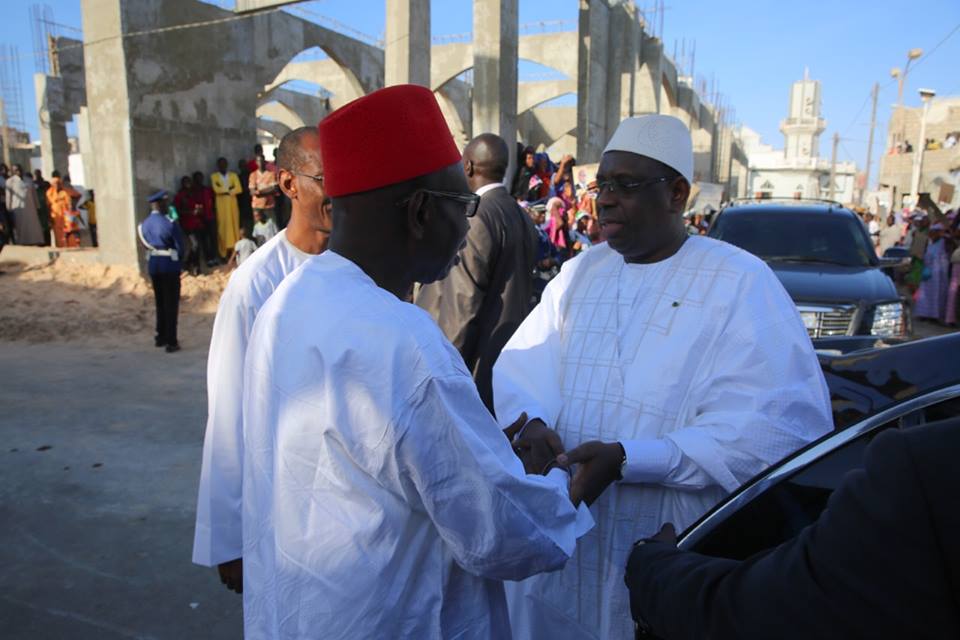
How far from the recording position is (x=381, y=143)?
4.50ft

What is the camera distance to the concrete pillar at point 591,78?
20.0 metres

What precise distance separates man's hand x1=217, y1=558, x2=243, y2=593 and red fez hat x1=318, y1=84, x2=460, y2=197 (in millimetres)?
1392

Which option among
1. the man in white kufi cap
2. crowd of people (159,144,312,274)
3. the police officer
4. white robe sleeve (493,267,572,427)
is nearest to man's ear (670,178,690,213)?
the man in white kufi cap

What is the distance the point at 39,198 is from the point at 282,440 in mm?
18637

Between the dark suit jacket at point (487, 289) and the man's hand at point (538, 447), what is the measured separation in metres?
2.06

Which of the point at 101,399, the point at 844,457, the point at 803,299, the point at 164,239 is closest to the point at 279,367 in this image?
the point at 844,457

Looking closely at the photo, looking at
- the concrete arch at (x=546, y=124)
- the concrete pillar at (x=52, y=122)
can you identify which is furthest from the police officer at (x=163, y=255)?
the concrete arch at (x=546, y=124)

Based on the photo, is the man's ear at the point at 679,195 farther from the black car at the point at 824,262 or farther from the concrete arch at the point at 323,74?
the concrete arch at the point at 323,74

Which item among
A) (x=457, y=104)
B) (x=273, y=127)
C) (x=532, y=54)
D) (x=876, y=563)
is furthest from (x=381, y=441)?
(x=457, y=104)

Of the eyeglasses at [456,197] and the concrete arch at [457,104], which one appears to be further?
the concrete arch at [457,104]

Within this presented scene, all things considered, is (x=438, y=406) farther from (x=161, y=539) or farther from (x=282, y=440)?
(x=161, y=539)

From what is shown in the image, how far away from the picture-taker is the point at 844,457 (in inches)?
69.4

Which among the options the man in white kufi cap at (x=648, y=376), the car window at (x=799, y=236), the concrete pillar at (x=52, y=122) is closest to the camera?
the man in white kufi cap at (x=648, y=376)

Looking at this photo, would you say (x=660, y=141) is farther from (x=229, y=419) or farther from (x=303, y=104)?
(x=303, y=104)
